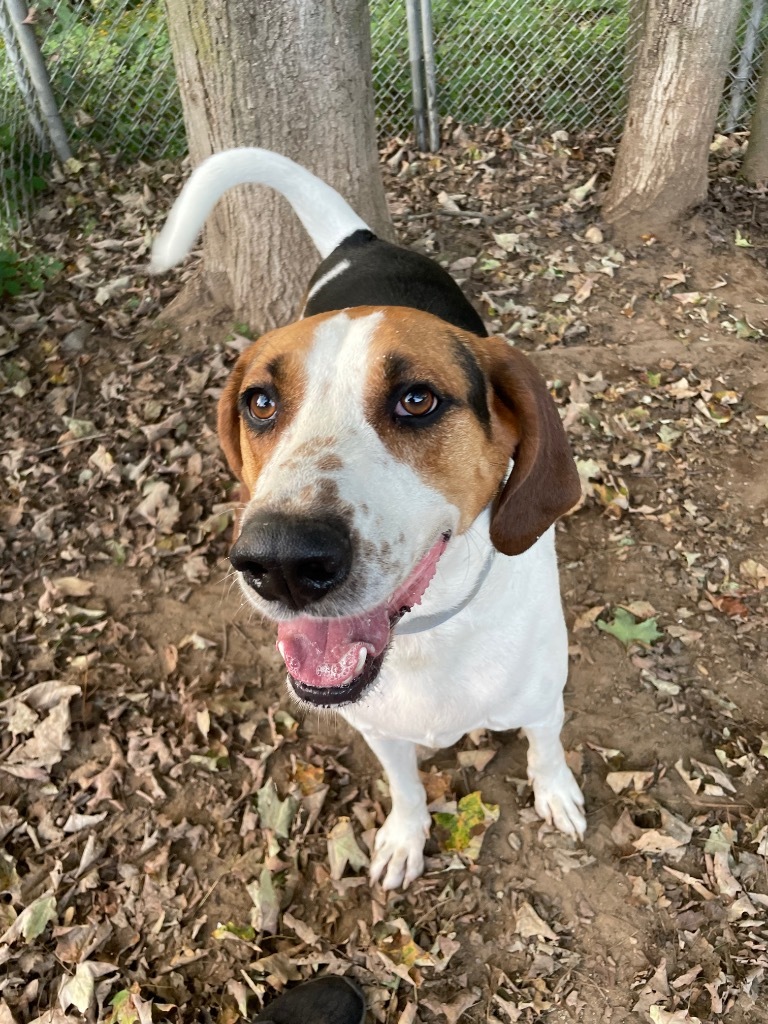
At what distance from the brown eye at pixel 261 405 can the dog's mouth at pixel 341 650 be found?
616 millimetres

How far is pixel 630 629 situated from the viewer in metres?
3.48

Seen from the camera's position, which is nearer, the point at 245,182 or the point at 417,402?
the point at 417,402

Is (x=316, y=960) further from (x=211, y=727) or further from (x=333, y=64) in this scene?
(x=333, y=64)

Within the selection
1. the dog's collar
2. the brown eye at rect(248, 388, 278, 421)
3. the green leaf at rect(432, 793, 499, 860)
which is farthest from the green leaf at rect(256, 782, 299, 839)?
the brown eye at rect(248, 388, 278, 421)

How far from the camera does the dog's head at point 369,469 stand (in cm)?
158

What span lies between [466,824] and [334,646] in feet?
5.36

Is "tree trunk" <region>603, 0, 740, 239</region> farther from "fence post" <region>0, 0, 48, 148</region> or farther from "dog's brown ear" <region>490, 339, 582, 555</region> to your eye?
"fence post" <region>0, 0, 48, 148</region>

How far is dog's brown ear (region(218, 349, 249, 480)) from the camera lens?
2.38 meters

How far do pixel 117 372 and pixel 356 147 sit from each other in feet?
6.87

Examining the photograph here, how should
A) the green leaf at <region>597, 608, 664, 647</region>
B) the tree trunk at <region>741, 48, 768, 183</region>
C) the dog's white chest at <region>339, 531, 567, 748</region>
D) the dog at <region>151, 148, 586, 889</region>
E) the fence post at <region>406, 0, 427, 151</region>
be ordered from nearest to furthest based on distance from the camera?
the dog at <region>151, 148, 586, 889</region> → the dog's white chest at <region>339, 531, 567, 748</region> → the green leaf at <region>597, 608, 664, 647</region> → the tree trunk at <region>741, 48, 768, 183</region> → the fence post at <region>406, 0, 427, 151</region>

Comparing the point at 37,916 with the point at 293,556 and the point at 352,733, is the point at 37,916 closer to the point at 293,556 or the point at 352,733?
the point at 352,733

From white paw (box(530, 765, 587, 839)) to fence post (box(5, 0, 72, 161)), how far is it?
6.56 meters

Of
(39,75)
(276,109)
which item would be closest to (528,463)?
(276,109)

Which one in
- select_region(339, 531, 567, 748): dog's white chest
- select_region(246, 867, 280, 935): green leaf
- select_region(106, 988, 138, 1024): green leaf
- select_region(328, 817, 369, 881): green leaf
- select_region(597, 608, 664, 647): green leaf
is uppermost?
select_region(339, 531, 567, 748): dog's white chest
